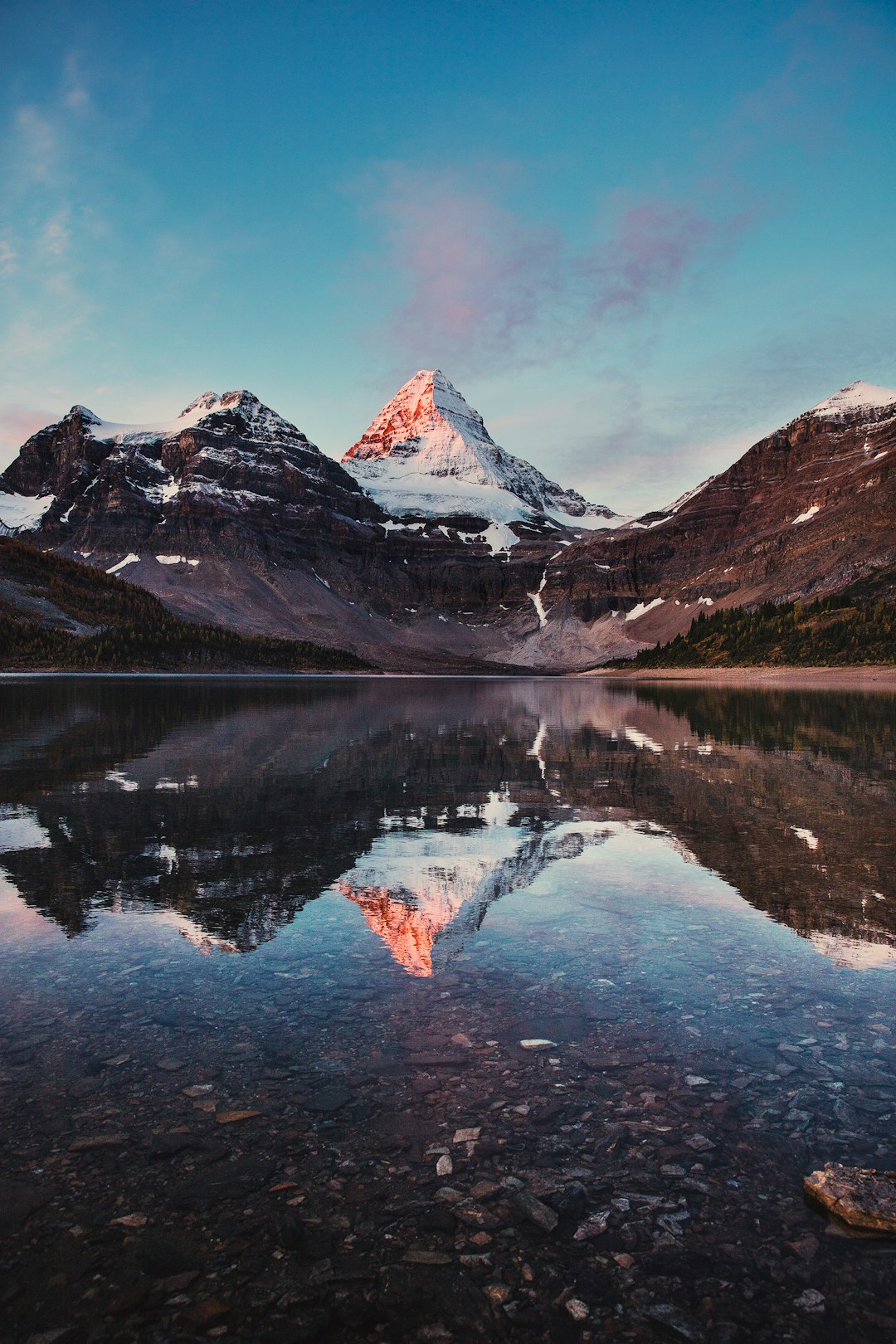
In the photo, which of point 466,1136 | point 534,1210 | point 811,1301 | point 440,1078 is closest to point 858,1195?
point 811,1301

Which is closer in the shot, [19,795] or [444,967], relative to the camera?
[444,967]

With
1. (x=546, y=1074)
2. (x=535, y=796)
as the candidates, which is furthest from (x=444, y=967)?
(x=535, y=796)

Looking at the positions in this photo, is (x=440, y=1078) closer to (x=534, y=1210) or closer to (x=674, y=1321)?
(x=534, y=1210)

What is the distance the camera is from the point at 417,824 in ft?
63.1

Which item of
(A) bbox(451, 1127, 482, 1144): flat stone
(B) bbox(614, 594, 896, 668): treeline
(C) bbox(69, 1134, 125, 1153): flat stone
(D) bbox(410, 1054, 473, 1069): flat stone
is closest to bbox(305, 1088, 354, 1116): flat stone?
(D) bbox(410, 1054, 473, 1069): flat stone

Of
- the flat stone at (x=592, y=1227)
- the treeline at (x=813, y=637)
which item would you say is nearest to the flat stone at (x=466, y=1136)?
the flat stone at (x=592, y=1227)

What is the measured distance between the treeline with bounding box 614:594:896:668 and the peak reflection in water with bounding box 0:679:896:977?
11819 centimetres

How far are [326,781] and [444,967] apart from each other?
16119mm

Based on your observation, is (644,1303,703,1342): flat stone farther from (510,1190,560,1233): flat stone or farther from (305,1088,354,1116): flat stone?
(305,1088,354,1116): flat stone

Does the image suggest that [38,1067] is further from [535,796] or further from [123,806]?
[535,796]

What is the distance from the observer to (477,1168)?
5.89 m

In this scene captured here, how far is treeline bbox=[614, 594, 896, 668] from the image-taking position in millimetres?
145875

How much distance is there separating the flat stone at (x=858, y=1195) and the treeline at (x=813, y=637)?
145347 millimetres

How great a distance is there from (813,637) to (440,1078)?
17267 cm
